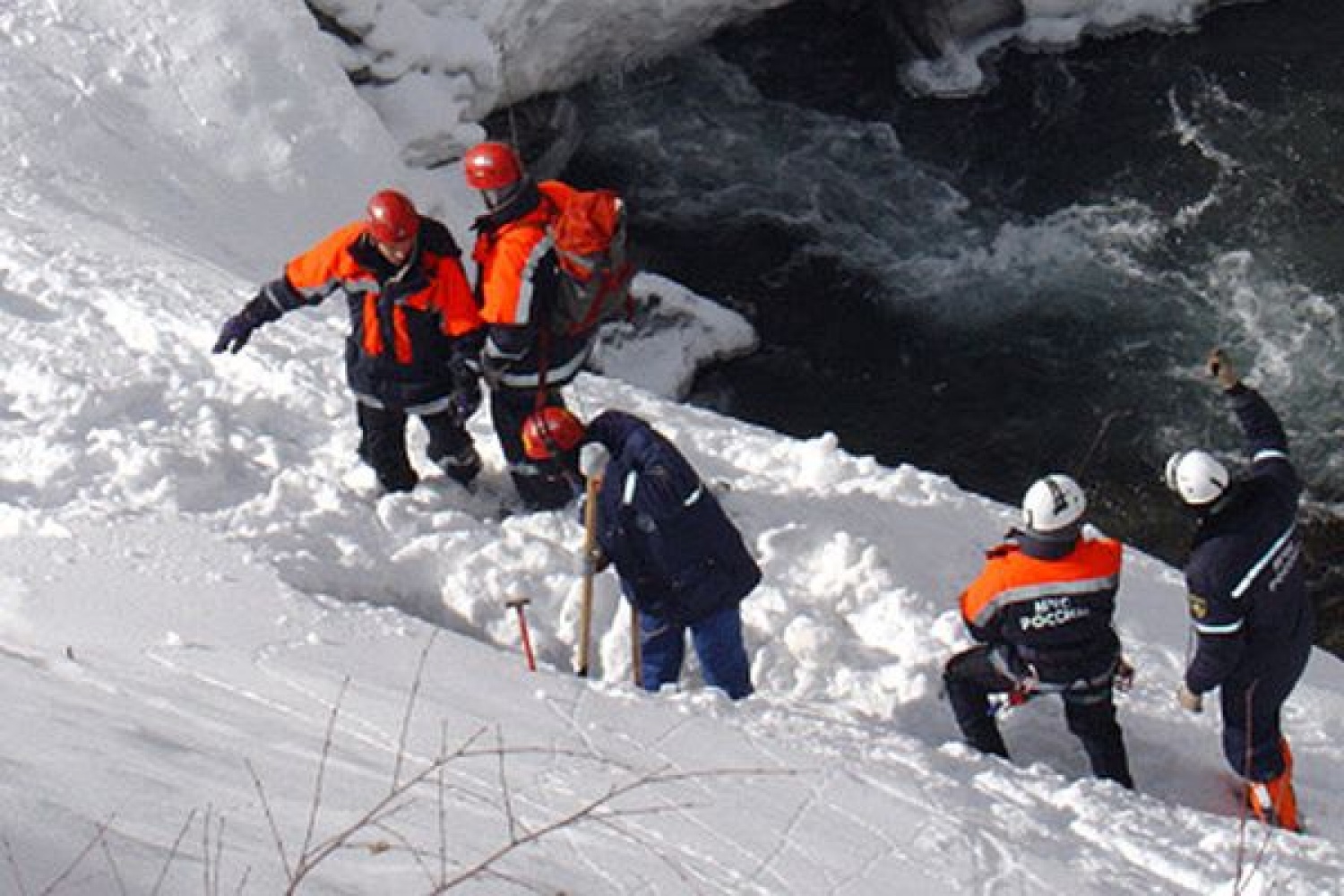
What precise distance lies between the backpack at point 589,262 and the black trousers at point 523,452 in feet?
1.23

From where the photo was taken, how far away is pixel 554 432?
6.50 meters

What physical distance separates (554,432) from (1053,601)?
1.93 m

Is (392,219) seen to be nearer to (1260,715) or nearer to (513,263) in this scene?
(513,263)

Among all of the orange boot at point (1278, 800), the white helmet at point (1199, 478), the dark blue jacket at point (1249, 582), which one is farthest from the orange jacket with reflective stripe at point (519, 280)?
the orange boot at point (1278, 800)

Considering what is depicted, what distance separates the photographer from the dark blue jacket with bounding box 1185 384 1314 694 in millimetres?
6008

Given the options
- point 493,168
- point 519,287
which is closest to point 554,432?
point 519,287

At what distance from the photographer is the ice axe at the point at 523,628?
6.59m

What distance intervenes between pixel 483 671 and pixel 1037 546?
2.03m

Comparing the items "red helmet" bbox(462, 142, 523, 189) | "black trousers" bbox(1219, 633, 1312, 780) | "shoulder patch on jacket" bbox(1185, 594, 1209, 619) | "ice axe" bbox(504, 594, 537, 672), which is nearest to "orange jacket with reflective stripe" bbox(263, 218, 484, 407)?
"red helmet" bbox(462, 142, 523, 189)

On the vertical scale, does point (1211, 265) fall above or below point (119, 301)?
below

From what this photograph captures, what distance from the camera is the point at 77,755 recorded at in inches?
180

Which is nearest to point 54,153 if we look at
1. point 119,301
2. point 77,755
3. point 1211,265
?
point 119,301

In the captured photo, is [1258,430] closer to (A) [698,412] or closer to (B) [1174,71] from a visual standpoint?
(A) [698,412]

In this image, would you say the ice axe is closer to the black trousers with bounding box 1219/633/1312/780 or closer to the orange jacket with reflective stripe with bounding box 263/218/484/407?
the orange jacket with reflective stripe with bounding box 263/218/484/407
